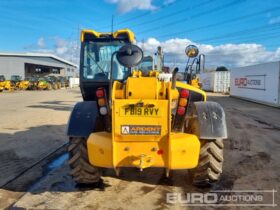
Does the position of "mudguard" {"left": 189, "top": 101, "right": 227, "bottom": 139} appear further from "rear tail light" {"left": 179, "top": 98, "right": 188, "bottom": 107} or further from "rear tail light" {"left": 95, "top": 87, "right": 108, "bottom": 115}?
"rear tail light" {"left": 95, "top": 87, "right": 108, "bottom": 115}

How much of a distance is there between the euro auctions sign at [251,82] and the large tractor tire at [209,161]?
1957 centimetres

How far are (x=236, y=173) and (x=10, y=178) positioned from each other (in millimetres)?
4001

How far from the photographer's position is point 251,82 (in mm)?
26016

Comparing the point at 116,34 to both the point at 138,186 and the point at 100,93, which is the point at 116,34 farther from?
the point at 138,186

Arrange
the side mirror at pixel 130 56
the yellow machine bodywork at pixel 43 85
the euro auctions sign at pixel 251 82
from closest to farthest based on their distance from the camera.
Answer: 1. the side mirror at pixel 130 56
2. the euro auctions sign at pixel 251 82
3. the yellow machine bodywork at pixel 43 85

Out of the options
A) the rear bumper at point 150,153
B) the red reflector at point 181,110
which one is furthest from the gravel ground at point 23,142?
the red reflector at point 181,110

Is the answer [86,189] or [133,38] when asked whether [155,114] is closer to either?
[86,189]

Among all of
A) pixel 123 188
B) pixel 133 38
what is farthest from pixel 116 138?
pixel 133 38

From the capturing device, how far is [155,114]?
4.39 meters

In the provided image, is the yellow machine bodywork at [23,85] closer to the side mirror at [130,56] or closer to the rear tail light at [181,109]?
the side mirror at [130,56]

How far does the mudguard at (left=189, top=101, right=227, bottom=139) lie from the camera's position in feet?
16.0

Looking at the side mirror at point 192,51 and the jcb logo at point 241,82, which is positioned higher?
the side mirror at point 192,51

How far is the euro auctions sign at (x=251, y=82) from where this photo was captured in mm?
23578

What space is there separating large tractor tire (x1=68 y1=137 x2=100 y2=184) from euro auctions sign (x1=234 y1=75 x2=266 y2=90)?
66.7 ft
